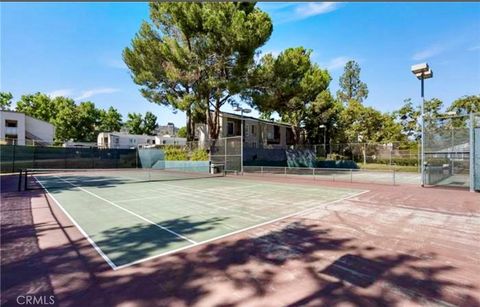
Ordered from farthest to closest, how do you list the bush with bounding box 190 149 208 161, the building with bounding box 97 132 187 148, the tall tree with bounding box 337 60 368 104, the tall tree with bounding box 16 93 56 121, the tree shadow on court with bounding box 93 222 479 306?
the tall tree with bounding box 337 60 368 104 → the tall tree with bounding box 16 93 56 121 → the building with bounding box 97 132 187 148 → the bush with bounding box 190 149 208 161 → the tree shadow on court with bounding box 93 222 479 306

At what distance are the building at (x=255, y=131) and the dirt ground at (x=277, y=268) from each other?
22431 millimetres

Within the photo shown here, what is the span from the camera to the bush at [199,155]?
72.7 feet

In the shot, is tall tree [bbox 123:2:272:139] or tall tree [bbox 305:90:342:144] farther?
tall tree [bbox 305:90:342:144]

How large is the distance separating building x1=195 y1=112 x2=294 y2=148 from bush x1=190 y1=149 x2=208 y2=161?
4062 mm

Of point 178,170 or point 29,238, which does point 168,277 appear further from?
point 178,170

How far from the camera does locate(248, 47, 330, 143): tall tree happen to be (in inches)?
808

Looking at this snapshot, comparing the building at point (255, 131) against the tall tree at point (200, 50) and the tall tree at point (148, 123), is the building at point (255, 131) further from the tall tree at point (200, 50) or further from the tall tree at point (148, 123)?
the tall tree at point (148, 123)

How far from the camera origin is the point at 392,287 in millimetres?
2955

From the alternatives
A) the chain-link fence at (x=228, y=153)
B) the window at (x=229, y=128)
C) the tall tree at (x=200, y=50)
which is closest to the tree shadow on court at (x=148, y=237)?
the chain-link fence at (x=228, y=153)

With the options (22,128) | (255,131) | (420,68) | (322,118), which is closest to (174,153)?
(255,131)

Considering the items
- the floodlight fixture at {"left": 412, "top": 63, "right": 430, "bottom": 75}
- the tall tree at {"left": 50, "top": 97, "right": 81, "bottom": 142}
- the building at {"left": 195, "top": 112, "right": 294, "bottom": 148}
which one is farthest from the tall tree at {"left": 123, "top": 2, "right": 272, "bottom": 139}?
the tall tree at {"left": 50, "top": 97, "right": 81, "bottom": 142}

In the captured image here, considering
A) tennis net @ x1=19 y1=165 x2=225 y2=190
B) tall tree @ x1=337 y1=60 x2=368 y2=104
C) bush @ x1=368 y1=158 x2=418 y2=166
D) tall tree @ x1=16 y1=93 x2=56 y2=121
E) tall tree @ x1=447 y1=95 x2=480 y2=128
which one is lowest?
tennis net @ x1=19 y1=165 x2=225 y2=190

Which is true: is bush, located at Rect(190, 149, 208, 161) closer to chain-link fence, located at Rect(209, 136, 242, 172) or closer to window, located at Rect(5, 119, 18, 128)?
chain-link fence, located at Rect(209, 136, 242, 172)

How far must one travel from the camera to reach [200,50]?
19047 mm
